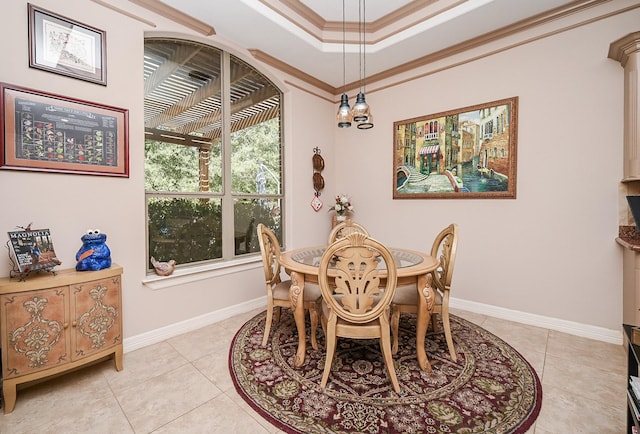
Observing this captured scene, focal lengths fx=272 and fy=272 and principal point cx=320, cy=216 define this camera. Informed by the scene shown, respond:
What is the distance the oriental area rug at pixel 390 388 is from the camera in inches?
58.8

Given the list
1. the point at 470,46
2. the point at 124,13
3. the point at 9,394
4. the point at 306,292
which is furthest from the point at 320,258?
the point at 470,46

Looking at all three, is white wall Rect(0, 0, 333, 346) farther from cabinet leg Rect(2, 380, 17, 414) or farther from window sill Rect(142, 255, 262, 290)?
cabinet leg Rect(2, 380, 17, 414)

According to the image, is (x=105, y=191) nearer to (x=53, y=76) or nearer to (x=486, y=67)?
(x=53, y=76)

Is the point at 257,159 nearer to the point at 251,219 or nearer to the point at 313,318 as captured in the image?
the point at 251,219

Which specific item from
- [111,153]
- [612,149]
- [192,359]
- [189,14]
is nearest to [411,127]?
[612,149]

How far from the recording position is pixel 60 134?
1.98 metres

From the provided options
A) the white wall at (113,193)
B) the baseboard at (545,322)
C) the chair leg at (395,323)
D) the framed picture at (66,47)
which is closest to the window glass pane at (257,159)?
the white wall at (113,193)

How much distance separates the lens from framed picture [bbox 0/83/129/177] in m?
1.81

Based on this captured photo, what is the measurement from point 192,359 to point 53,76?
7.71 feet

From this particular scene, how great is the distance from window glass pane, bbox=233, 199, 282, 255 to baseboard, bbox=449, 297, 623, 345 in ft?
8.08

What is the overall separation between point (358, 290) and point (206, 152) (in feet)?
7.38

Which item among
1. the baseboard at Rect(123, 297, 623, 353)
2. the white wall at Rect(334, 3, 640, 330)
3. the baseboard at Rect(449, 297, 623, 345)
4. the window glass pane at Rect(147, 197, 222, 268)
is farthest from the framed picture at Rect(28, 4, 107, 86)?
the baseboard at Rect(449, 297, 623, 345)

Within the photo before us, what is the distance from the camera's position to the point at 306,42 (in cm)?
304

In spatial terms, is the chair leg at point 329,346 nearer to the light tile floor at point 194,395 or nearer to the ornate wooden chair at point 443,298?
the light tile floor at point 194,395
